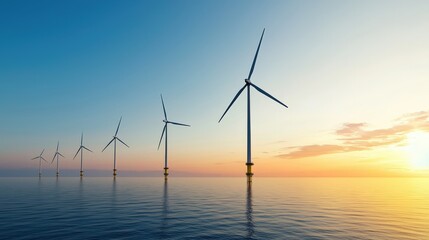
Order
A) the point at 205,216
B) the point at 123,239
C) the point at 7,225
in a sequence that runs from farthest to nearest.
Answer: the point at 205,216, the point at 7,225, the point at 123,239

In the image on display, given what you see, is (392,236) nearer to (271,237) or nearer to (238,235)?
(271,237)

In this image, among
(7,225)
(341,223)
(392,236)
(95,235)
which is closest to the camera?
(95,235)

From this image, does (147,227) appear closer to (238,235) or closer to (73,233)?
(73,233)

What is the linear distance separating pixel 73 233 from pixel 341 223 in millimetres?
28528

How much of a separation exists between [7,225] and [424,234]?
42520 mm

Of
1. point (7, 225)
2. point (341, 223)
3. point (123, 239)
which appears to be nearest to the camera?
point (123, 239)

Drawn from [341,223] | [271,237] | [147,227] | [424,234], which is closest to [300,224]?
[341,223]

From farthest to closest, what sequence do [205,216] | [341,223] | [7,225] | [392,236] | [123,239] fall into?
[205,216]
[341,223]
[7,225]
[392,236]
[123,239]

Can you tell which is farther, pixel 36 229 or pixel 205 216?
pixel 205 216

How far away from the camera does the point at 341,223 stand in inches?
1280

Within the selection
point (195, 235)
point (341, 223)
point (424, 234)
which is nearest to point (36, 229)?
point (195, 235)

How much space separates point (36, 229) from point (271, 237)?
2259 cm

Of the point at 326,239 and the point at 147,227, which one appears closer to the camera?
the point at 326,239

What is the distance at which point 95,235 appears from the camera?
2431cm
